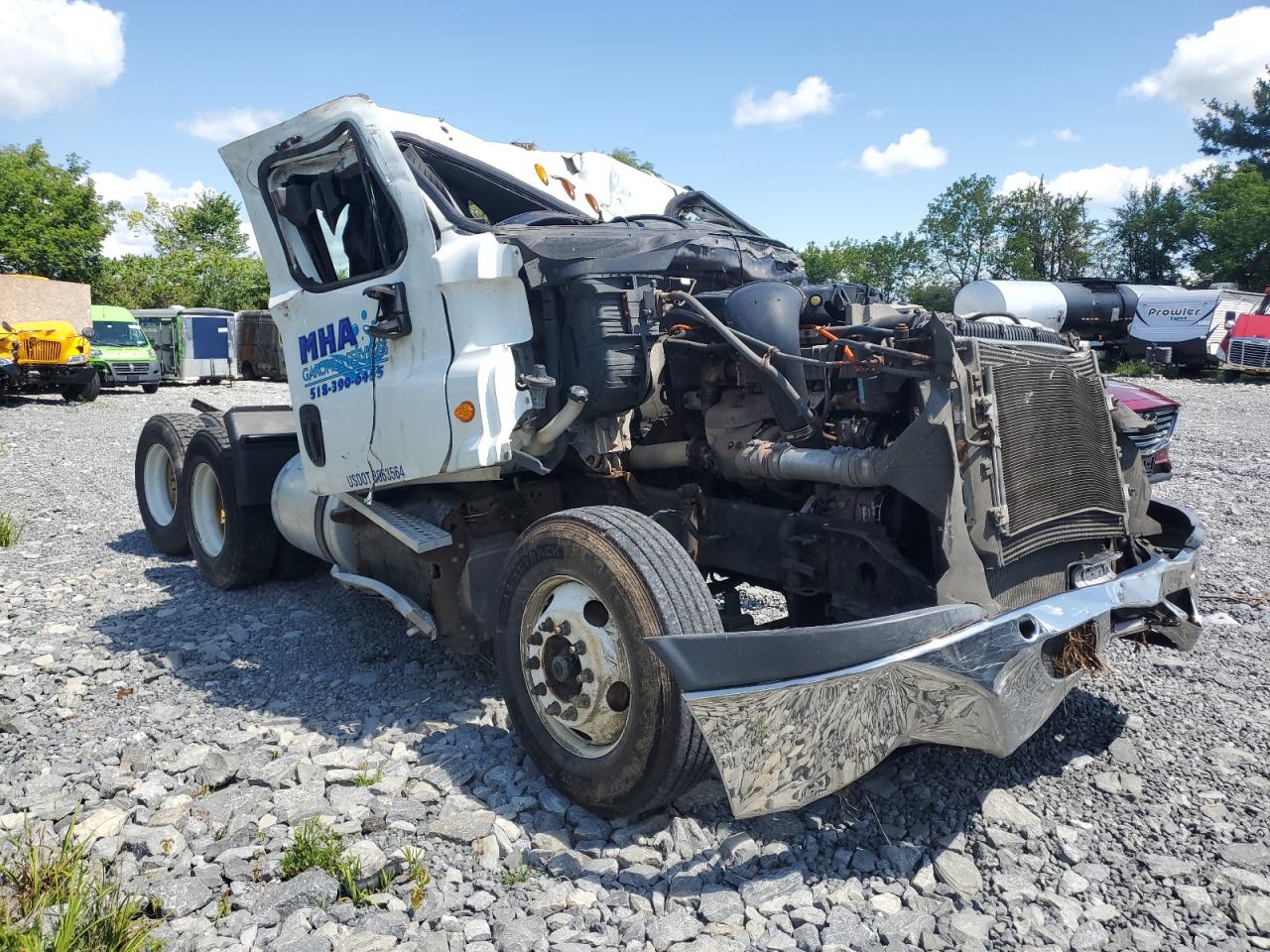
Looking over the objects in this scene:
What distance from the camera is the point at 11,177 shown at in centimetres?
4081

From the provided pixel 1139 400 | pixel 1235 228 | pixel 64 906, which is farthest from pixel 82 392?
pixel 1235 228

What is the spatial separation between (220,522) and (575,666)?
3971 millimetres

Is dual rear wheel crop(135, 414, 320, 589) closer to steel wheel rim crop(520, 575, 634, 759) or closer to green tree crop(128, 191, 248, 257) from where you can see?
steel wheel rim crop(520, 575, 634, 759)

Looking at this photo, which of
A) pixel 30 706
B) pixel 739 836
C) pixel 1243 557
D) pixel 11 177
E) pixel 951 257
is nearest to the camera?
pixel 739 836

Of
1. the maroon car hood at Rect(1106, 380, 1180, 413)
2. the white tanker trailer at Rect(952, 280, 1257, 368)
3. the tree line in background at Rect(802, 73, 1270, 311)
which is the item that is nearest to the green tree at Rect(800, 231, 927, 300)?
the tree line in background at Rect(802, 73, 1270, 311)

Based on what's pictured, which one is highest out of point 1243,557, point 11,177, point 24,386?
point 11,177

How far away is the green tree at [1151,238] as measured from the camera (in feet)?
138

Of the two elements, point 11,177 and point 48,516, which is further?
point 11,177

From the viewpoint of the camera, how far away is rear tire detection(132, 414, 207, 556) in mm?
6559

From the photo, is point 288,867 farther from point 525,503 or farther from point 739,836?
point 525,503

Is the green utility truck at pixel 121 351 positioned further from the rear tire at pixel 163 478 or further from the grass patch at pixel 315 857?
the grass patch at pixel 315 857

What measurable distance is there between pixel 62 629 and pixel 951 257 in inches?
2066

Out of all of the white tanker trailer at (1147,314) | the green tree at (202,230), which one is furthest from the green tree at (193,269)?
the white tanker trailer at (1147,314)

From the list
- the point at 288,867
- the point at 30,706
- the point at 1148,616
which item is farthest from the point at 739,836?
the point at 30,706
